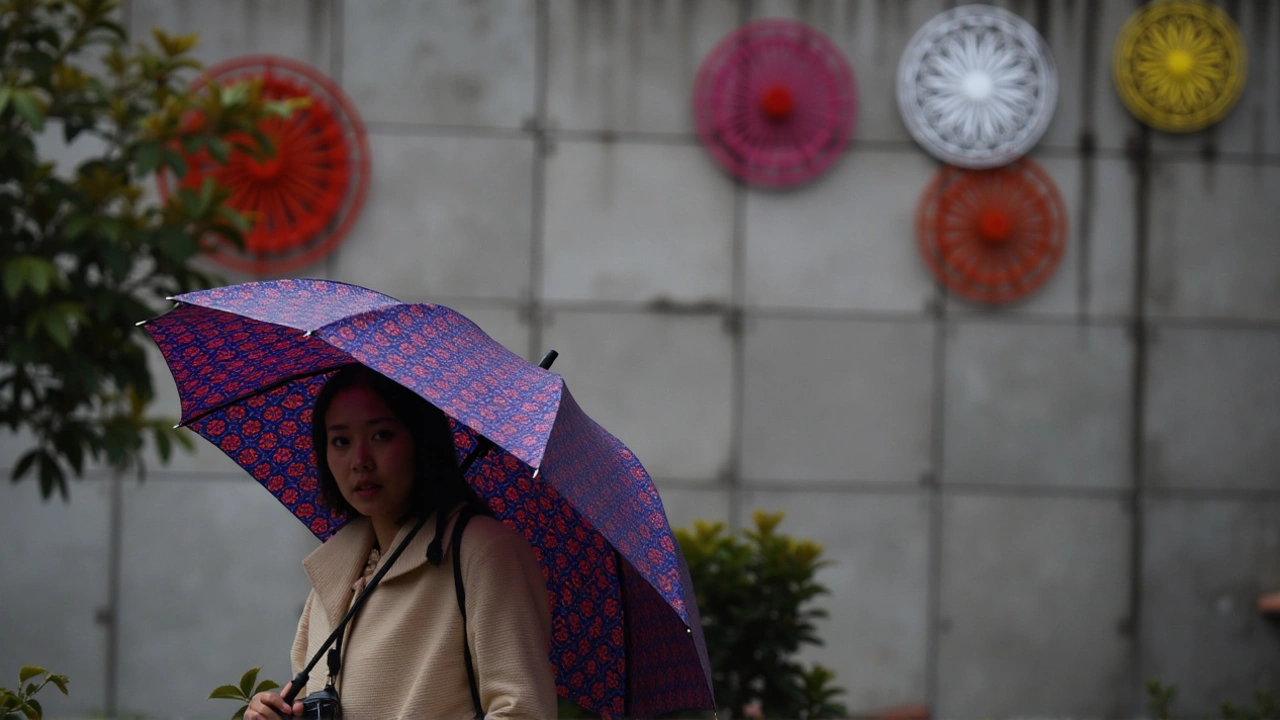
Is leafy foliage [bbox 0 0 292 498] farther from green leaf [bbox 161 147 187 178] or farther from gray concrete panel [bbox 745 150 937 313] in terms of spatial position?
gray concrete panel [bbox 745 150 937 313]

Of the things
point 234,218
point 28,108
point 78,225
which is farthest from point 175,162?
point 28,108

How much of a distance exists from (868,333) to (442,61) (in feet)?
8.62

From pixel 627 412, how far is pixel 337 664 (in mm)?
4362

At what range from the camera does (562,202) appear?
6.75 meters

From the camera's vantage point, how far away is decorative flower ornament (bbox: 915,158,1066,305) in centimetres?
680

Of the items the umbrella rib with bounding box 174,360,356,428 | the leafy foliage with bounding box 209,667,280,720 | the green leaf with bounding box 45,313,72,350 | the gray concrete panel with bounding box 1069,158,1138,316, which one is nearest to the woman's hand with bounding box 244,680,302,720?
the leafy foliage with bounding box 209,667,280,720

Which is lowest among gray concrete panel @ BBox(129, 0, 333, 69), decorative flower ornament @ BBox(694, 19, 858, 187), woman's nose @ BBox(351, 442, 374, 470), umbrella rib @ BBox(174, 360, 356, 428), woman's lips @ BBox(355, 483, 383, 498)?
A: woman's lips @ BBox(355, 483, 383, 498)

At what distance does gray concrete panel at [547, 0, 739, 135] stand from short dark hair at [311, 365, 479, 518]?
445 cm

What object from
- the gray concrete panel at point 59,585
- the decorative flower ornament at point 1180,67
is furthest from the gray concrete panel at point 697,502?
the decorative flower ornament at point 1180,67

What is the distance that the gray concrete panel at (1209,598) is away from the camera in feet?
22.3

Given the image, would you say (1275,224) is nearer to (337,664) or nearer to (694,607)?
(694,607)

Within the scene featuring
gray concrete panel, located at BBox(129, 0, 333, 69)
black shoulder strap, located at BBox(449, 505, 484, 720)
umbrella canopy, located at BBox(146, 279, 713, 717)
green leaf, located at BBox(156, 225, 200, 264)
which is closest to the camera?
umbrella canopy, located at BBox(146, 279, 713, 717)

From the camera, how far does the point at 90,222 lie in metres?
4.29

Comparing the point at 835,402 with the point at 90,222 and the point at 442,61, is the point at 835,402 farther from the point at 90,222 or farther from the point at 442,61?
the point at 90,222
